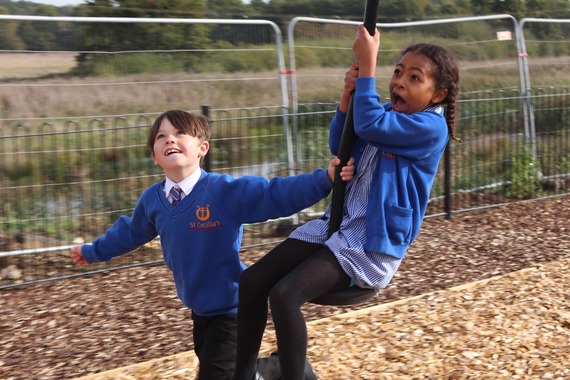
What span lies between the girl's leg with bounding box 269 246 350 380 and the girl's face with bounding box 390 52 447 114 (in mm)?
585

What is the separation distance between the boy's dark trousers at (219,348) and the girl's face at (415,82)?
100 centimetres

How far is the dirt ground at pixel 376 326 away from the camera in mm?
4012

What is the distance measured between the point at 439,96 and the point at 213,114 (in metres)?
6.21

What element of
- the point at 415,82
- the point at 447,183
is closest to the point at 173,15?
the point at 447,183

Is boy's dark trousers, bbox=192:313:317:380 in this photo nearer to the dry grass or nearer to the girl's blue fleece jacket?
the girl's blue fleece jacket

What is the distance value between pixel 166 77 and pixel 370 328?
4.04 meters

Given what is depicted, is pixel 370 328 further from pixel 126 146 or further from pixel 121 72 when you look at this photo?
pixel 121 72

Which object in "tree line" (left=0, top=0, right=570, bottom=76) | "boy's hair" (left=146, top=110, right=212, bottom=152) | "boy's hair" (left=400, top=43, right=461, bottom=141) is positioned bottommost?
"boy's hair" (left=146, top=110, right=212, bottom=152)

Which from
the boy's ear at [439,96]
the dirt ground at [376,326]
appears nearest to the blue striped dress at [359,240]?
the boy's ear at [439,96]

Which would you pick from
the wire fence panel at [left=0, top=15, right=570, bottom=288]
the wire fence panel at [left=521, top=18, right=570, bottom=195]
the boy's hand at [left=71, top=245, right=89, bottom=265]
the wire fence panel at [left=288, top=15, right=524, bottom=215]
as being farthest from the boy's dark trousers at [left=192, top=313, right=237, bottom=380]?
the wire fence panel at [left=521, top=18, right=570, bottom=195]

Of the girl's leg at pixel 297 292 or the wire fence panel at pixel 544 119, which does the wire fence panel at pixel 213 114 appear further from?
the girl's leg at pixel 297 292

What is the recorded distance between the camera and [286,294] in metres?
2.61

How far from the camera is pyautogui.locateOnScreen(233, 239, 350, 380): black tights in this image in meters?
2.63

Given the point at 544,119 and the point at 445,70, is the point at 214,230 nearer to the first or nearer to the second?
the point at 445,70
